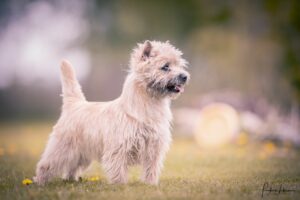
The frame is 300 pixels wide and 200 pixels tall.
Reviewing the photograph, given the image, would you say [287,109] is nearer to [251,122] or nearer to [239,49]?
[251,122]

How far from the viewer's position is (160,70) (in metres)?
6.39

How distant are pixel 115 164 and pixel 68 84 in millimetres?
1544

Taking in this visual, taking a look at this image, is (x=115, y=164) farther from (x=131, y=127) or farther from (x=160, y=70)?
(x=160, y=70)

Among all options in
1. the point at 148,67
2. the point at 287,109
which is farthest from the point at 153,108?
the point at 287,109

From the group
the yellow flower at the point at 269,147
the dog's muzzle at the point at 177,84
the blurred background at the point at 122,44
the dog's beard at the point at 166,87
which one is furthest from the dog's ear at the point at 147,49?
the blurred background at the point at 122,44

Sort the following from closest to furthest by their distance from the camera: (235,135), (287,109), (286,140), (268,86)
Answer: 1. (286,140)
2. (235,135)
3. (287,109)
4. (268,86)

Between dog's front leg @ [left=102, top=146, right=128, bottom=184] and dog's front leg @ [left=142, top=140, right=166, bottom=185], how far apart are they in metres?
0.28

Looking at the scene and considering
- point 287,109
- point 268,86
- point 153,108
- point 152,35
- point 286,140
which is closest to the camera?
point 153,108

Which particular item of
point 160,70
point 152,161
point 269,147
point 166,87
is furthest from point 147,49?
point 269,147

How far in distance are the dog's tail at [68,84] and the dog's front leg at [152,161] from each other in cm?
144

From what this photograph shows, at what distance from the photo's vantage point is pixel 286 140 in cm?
1188

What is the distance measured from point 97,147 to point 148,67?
1.16 m

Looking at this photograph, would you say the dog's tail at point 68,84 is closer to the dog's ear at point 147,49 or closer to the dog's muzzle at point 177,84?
the dog's ear at point 147,49

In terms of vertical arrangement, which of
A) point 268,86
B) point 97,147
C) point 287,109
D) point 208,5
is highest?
point 208,5
